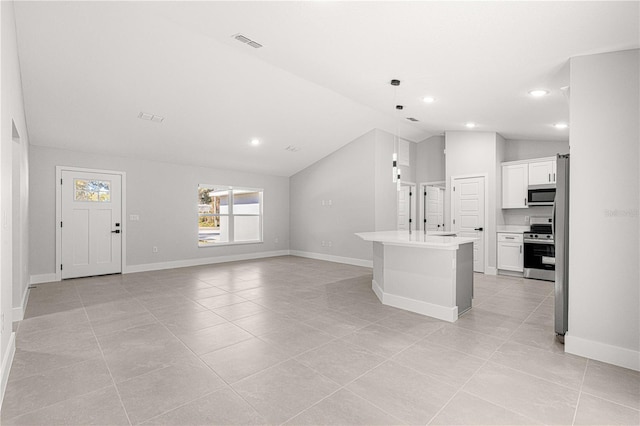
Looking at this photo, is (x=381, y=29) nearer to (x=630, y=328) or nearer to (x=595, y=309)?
(x=595, y=309)

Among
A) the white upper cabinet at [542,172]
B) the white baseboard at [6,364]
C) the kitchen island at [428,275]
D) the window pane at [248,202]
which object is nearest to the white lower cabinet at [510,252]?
the white upper cabinet at [542,172]

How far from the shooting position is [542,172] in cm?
596

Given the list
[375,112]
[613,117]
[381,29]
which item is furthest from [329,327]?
[375,112]

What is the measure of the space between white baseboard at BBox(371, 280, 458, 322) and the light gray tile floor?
0.49 ft

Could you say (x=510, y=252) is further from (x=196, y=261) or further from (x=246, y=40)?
(x=196, y=261)

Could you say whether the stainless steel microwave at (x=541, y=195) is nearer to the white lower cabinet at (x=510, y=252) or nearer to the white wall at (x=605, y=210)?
the white lower cabinet at (x=510, y=252)

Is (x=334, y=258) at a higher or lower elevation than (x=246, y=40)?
lower

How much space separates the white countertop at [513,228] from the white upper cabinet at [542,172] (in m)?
0.90

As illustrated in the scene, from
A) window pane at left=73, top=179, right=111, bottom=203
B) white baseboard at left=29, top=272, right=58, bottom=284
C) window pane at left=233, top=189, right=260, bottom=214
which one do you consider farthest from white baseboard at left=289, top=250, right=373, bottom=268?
white baseboard at left=29, top=272, right=58, bottom=284

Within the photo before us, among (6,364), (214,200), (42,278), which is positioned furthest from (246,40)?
(214,200)

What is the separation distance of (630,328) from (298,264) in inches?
232

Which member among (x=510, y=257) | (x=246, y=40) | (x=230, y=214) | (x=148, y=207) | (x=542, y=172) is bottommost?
(x=510, y=257)

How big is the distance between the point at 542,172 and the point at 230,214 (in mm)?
6938

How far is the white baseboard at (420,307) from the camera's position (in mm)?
3619
